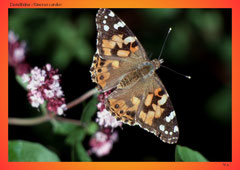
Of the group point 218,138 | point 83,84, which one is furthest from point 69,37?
point 218,138

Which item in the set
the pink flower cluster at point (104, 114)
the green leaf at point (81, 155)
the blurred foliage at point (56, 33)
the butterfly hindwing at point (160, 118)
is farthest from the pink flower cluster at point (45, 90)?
the blurred foliage at point (56, 33)

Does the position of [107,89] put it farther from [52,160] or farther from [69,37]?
[69,37]

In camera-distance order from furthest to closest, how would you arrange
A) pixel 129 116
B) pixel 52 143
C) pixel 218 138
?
1. pixel 218 138
2. pixel 52 143
3. pixel 129 116

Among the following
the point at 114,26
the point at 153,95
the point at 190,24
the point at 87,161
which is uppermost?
the point at 190,24

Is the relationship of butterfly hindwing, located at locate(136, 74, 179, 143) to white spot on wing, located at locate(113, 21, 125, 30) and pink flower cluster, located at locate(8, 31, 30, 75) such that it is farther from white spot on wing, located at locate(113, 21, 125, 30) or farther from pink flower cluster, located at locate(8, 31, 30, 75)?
pink flower cluster, located at locate(8, 31, 30, 75)

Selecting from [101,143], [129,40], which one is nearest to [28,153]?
[101,143]

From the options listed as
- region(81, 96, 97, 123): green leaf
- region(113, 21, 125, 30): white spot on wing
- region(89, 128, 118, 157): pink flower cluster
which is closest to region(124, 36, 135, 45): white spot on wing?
region(113, 21, 125, 30): white spot on wing

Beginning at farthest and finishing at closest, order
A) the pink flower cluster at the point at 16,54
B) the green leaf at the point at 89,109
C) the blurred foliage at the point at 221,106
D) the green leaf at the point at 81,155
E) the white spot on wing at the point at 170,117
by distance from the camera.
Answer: the blurred foliage at the point at 221,106
the pink flower cluster at the point at 16,54
the green leaf at the point at 81,155
the green leaf at the point at 89,109
the white spot on wing at the point at 170,117

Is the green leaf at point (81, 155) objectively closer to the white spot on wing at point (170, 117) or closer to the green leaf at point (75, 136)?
the green leaf at point (75, 136)
